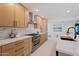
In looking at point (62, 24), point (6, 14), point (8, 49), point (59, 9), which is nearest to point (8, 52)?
point (8, 49)

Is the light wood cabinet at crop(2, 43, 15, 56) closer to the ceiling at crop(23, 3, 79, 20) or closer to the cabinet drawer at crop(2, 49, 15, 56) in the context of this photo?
the cabinet drawer at crop(2, 49, 15, 56)

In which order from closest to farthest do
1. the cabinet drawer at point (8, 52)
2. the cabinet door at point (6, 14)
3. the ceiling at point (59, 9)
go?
the cabinet drawer at point (8, 52) → the cabinet door at point (6, 14) → the ceiling at point (59, 9)

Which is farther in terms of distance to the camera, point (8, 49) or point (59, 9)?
point (59, 9)

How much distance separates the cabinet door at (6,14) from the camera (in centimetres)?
261

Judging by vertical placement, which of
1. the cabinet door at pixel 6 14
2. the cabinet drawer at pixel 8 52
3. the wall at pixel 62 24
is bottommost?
the cabinet drawer at pixel 8 52

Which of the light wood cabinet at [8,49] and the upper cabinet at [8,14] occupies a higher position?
the upper cabinet at [8,14]

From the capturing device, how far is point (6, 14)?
2768mm

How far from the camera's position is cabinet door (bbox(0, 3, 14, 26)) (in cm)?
261

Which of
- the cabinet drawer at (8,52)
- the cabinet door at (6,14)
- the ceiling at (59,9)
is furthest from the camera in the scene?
the ceiling at (59,9)

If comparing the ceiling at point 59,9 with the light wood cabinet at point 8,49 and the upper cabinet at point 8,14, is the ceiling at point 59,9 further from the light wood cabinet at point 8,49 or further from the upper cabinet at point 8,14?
the light wood cabinet at point 8,49

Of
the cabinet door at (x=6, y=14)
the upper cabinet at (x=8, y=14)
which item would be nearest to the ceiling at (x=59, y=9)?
the upper cabinet at (x=8, y=14)

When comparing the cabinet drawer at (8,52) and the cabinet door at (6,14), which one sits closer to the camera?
the cabinet drawer at (8,52)

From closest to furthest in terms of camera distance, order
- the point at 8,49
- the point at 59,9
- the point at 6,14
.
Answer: the point at 8,49 → the point at 6,14 → the point at 59,9

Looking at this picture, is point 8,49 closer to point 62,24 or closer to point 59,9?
point 62,24
